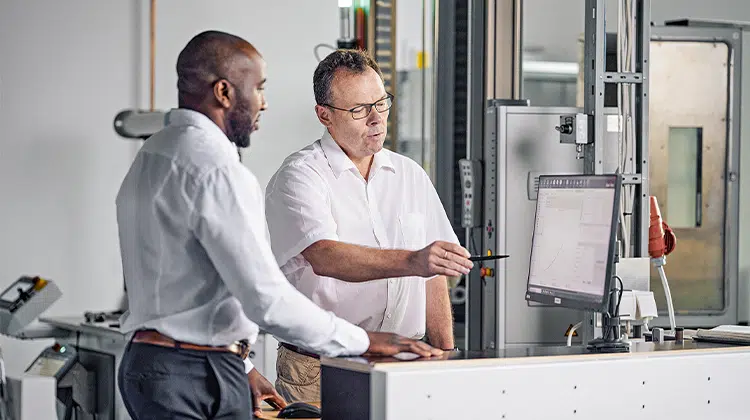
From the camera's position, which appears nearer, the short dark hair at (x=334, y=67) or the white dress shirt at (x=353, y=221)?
the white dress shirt at (x=353, y=221)

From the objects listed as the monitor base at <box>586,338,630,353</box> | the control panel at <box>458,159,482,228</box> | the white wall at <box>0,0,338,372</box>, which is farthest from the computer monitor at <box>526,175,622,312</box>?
the white wall at <box>0,0,338,372</box>

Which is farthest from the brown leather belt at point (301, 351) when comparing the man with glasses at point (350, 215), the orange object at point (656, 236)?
the orange object at point (656, 236)

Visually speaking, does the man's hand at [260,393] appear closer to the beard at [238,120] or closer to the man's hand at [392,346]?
the man's hand at [392,346]

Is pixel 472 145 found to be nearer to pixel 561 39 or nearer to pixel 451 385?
pixel 561 39

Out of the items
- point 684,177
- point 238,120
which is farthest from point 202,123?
point 684,177

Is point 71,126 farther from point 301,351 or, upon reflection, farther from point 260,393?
point 260,393

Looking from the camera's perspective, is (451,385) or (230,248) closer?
(230,248)

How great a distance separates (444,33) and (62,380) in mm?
2464

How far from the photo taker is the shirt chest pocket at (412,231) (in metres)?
2.89

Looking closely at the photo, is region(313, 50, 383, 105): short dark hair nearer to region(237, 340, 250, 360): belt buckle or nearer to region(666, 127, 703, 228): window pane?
region(237, 340, 250, 360): belt buckle

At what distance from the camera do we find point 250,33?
6289mm

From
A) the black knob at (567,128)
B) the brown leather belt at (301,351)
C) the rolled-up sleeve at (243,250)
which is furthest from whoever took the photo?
the black knob at (567,128)

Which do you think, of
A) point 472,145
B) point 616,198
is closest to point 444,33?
point 472,145

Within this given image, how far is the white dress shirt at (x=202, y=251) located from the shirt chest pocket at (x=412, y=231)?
2.47ft
